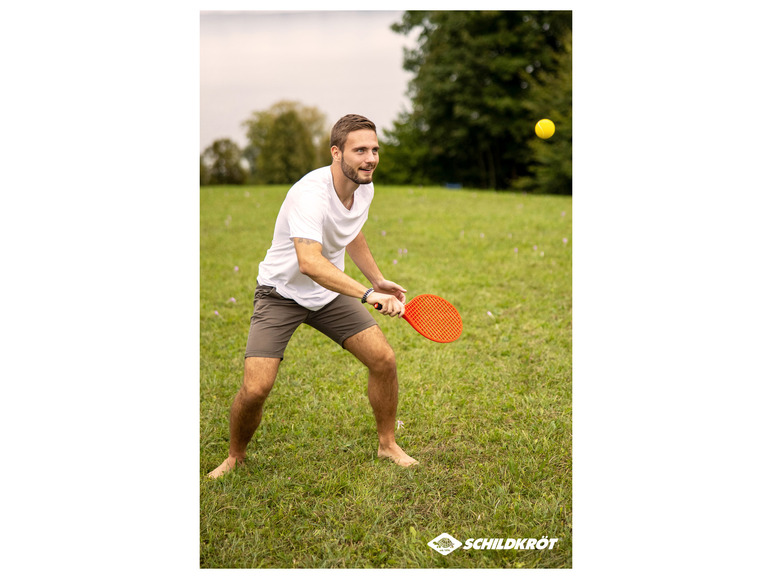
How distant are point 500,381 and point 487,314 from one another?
4.70ft

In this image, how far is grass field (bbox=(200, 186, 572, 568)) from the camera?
2.75 m

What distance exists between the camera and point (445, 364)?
4.60 meters

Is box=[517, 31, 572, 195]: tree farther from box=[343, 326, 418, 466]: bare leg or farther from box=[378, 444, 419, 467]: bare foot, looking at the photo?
box=[378, 444, 419, 467]: bare foot

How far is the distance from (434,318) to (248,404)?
101 cm

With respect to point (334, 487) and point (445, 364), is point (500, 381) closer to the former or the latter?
point (445, 364)

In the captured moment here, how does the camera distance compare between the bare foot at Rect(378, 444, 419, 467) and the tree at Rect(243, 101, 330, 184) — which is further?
the tree at Rect(243, 101, 330, 184)

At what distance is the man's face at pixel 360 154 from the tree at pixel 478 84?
3.66 feet

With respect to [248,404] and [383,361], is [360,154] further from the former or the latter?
[248,404]

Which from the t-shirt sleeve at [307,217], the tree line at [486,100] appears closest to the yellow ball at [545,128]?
the tree line at [486,100]

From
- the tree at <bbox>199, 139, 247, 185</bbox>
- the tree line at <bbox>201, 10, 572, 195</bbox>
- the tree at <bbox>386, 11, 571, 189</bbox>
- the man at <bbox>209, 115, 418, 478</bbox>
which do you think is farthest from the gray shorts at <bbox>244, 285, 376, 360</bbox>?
the tree at <bbox>199, 139, 247, 185</bbox>

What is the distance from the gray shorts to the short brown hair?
2.54 ft

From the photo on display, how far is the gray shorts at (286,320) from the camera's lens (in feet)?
9.95

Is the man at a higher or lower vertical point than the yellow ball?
lower
